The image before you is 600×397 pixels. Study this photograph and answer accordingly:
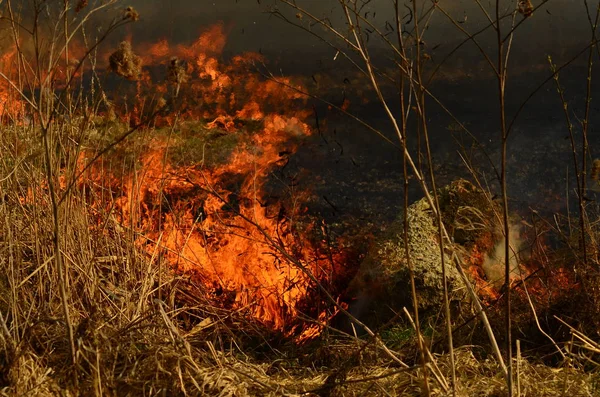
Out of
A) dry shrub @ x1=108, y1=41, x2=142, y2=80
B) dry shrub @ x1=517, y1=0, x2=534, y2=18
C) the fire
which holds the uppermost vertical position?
dry shrub @ x1=517, y1=0, x2=534, y2=18

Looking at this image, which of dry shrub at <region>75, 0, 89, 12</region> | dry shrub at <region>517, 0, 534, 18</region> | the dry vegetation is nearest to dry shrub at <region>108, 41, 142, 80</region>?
the dry vegetation

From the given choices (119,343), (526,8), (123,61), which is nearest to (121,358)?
(119,343)

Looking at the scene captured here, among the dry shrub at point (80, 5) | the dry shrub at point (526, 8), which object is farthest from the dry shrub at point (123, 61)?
the dry shrub at point (526, 8)

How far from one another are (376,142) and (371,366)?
4782mm

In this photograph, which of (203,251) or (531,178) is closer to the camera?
(203,251)

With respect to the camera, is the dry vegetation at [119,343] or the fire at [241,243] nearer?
the dry vegetation at [119,343]

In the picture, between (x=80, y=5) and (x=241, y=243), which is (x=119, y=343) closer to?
(x=80, y=5)

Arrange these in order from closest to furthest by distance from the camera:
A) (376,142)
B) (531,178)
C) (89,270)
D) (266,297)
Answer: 1. (89,270)
2. (266,297)
3. (531,178)
4. (376,142)

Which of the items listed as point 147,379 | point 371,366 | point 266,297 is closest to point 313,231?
point 266,297

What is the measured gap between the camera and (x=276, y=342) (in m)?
3.23

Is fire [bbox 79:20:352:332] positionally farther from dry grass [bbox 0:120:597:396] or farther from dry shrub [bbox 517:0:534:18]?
dry shrub [bbox 517:0:534:18]

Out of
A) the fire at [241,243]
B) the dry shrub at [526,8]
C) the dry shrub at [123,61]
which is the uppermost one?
the dry shrub at [526,8]

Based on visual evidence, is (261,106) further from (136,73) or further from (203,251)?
(136,73)

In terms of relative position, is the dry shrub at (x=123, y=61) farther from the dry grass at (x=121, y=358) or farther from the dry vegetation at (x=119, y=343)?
the dry grass at (x=121, y=358)
